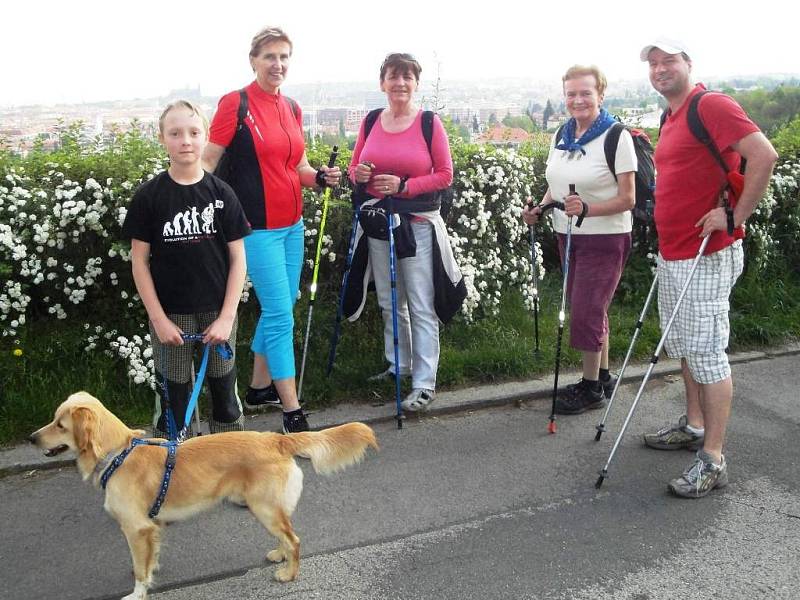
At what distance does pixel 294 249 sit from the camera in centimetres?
479

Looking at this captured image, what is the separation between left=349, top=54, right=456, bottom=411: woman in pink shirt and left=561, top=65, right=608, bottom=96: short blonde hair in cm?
89

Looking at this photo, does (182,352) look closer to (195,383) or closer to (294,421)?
(195,383)

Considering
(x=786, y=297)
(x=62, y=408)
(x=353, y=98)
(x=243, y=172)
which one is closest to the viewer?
(x=62, y=408)

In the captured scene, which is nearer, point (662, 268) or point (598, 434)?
point (662, 268)

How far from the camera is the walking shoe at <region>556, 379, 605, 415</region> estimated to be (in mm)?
5277

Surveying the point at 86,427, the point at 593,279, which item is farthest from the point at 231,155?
the point at 593,279

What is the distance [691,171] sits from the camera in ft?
13.5

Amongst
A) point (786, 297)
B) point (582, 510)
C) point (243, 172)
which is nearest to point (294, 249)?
point (243, 172)

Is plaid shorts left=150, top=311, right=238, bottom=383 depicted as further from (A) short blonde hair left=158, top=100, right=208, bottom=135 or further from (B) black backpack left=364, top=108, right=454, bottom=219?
(B) black backpack left=364, top=108, right=454, bottom=219

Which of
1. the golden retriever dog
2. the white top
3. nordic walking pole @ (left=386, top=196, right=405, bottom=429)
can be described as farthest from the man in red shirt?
the golden retriever dog

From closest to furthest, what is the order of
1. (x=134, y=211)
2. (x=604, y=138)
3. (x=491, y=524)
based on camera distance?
1. (x=134, y=211)
2. (x=491, y=524)
3. (x=604, y=138)

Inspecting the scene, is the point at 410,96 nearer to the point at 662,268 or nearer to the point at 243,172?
the point at 243,172

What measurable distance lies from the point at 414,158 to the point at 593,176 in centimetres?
116

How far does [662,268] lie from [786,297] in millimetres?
3752
